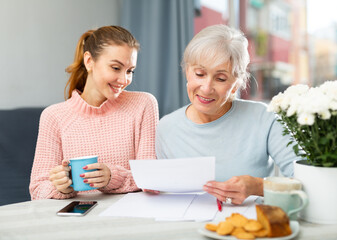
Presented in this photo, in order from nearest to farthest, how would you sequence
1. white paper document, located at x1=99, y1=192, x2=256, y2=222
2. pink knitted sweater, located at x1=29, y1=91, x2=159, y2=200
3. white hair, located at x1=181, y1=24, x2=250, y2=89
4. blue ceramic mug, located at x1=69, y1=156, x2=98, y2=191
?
white paper document, located at x1=99, y1=192, x2=256, y2=222 → blue ceramic mug, located at x1=69, y1=156, x2=98, y2=191 → white hair, located at x1=181, y1=24, x2=250, y2=89 → pink knitted sweater, located at x1=29, y1=91, x2=159, y2=200

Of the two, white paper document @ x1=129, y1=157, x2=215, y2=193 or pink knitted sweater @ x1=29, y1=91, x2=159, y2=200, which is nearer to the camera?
white paper document @ x1=129, y1=157, x2=215, y2=193

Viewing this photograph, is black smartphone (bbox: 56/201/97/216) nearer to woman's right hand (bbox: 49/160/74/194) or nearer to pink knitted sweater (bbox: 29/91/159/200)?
woman's right hand (bbox: 49/160/74/194)

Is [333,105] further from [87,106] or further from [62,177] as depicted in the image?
[87,106]

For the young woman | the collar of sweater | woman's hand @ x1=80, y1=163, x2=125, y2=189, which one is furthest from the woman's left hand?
the collar of sweater

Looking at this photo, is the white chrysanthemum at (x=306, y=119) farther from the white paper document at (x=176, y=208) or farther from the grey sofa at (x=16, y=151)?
the grey sofa at (x=16, y=151)

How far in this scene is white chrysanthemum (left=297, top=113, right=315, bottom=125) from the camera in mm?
791

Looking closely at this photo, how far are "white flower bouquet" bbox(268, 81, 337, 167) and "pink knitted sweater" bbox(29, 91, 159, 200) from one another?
2.30ft

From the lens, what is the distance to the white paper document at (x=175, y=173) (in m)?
0.99

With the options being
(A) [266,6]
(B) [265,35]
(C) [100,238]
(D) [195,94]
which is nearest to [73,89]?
(D) [195,94]

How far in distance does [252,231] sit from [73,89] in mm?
1156

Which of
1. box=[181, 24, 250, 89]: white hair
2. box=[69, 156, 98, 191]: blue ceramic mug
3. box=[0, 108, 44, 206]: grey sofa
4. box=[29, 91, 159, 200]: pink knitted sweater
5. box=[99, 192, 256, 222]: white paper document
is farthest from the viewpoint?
box=[0, 108, 44, 206]: grey sofa

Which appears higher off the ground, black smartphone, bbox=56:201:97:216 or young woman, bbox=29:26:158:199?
young woman, bbox=29:26:158:199

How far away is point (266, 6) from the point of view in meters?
4.96

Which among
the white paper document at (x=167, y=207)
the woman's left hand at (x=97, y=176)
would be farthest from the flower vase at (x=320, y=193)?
the woman's left hand at (x=97, y=176)
